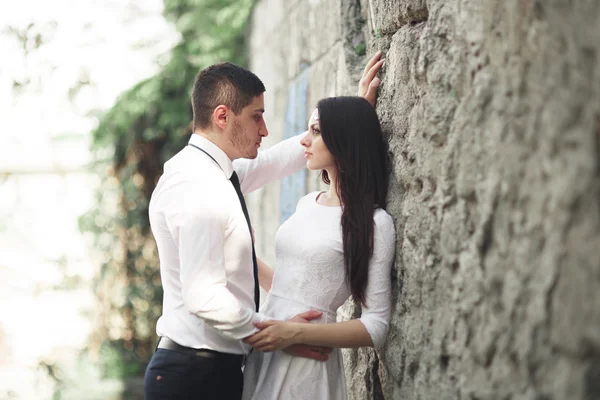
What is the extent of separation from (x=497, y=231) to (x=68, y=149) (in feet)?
20.3

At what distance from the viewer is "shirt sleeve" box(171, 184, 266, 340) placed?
2396mm

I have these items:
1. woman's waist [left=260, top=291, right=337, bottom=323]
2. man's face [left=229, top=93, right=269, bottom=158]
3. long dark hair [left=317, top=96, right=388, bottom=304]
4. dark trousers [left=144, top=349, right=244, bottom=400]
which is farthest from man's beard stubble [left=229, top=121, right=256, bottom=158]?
dark trousers [left=144, top=349, right=244, bottom=400]

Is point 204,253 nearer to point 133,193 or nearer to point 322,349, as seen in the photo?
point 322,349

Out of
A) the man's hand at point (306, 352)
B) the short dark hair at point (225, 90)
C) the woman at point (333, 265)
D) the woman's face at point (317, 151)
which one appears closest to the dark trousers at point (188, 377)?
the woman at point (333, 265)

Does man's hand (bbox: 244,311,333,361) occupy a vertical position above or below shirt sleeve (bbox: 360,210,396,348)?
below

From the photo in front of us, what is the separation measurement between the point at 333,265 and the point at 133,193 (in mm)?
5009

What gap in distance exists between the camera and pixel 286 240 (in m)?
2.64

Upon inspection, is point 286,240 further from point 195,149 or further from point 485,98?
point 485,98

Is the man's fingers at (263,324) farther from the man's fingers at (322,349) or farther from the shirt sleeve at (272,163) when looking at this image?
the shirt sleeve at (272,163)

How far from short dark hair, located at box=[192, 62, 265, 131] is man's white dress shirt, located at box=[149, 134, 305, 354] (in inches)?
4.7

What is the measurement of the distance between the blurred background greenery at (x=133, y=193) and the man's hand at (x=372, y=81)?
4.32 m

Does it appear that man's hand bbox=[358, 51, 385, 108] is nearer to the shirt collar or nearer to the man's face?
the man's face

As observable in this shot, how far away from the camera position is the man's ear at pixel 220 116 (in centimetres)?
280

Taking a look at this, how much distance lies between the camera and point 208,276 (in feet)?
7.95
